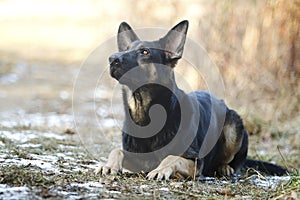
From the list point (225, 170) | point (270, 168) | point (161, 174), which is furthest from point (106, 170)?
point (270, 168)

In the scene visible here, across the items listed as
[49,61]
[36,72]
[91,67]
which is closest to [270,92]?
[91,67]

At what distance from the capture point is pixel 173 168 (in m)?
4.77

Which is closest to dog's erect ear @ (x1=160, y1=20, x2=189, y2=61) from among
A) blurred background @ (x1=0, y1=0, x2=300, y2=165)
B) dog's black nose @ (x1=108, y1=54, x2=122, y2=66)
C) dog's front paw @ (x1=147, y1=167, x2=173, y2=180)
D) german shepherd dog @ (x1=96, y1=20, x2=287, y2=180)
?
german shepherd dog @ (x1=96, y1=20, x2=287, y2=180)

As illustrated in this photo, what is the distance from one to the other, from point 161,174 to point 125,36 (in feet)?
5.31

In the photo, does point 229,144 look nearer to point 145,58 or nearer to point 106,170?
point 145,58

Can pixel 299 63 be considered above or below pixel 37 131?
above

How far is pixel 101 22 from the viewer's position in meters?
14.4

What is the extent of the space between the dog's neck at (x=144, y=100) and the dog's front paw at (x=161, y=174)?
0.61 meters

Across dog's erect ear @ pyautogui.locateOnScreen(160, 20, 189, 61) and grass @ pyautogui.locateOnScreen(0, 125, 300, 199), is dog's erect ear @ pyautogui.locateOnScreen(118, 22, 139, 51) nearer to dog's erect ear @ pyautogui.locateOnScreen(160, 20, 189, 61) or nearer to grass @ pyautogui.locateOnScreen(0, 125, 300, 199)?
dog's erect ear @ pyautogui.locateOnScreen(160, 20, 189, 61)

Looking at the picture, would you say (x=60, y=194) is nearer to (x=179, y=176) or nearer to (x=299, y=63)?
(x=179, y=176)

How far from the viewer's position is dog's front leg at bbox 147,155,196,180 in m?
4.70

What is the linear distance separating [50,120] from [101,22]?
520 cm

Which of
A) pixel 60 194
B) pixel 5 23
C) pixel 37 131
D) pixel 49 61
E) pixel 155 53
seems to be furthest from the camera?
pixel 5 23

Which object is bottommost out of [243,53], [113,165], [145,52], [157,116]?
[113,165]
